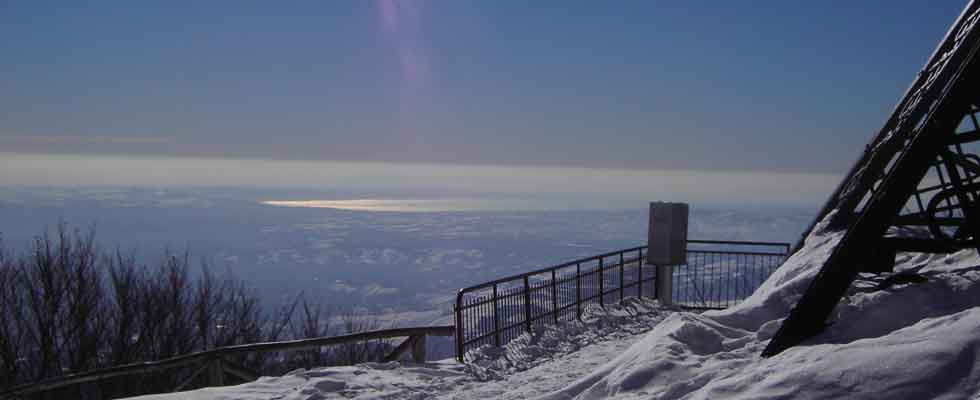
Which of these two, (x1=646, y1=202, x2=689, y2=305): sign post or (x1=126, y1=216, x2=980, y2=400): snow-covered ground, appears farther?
(x1=646, y1=202, x2=689, y2=305): sign post

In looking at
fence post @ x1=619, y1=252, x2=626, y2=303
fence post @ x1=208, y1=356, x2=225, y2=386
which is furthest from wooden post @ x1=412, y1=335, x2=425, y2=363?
fence post @ x1=619, y1=252, x2=626, y2=303

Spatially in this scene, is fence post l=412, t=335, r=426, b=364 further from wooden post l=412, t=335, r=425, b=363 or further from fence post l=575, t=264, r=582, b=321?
A: fence post l=575, t=264, r=582, b=321

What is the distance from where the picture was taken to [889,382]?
4.41 meters

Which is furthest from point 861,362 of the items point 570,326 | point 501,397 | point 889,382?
point 570,326

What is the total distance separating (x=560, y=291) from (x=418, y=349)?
3.69 m

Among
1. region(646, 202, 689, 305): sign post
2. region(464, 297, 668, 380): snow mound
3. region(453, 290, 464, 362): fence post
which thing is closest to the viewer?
region(464, 297, 668, 380): snow mound

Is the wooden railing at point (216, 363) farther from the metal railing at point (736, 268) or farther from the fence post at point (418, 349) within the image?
the metal railing at point (736, 268)

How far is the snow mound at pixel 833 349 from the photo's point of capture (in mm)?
4426

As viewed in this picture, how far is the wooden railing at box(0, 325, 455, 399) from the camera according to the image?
793 centimetres

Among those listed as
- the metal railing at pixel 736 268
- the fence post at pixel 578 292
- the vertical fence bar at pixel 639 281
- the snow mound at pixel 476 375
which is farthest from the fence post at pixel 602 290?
the metal railing at pixel 736 268

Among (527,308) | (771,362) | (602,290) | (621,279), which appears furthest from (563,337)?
(771,362)

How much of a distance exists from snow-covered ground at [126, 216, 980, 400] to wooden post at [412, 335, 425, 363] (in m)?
1.19

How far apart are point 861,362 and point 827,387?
35cm

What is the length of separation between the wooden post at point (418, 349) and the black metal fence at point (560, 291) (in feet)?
2.84
